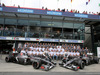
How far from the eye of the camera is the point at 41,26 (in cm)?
1938

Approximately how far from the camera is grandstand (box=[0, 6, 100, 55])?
1711 cm

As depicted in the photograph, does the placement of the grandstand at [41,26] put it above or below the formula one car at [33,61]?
above

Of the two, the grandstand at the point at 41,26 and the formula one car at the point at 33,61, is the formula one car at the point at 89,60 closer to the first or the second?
the formula one car at the point at 33,61

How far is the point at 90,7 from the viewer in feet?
78.8

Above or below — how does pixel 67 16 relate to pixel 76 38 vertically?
above

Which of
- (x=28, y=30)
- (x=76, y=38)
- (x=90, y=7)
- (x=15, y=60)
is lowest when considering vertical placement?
(x=15, y=60)

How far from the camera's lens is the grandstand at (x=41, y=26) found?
1711cm

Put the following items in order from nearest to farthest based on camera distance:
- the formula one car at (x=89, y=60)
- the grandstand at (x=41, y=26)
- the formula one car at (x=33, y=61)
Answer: the formula one car at (x=33, y=61), the formula one car at (x=89, y=60), the grandstand at (x=41, y=26)

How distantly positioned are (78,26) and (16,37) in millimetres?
12507

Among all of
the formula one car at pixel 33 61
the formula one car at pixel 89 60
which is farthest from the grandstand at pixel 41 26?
the formula one car at pixel 33 61

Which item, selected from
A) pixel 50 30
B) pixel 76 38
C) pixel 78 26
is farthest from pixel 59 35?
pixel 78 26

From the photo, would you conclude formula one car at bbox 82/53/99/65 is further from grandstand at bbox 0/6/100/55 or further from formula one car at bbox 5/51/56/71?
grandstand at bbox 0/6/100/55

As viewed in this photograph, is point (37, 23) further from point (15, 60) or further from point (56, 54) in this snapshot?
point (15, 60)

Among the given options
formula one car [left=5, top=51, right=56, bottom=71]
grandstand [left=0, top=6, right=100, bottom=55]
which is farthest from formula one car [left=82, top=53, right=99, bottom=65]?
grandstand [left=0, top=6, right=100, bottom=55]
